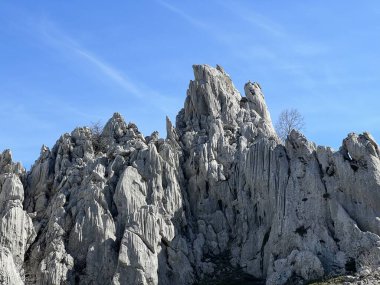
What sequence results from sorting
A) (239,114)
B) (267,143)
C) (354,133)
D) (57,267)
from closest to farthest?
1. (57,267)
2. (354,133)
3. (267,143)
4. (239,114)

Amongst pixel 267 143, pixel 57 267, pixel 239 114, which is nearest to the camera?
pixel 57 267

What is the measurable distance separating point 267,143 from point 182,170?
1258 cm

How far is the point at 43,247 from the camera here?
294 feet

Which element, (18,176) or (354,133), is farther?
(18,176)

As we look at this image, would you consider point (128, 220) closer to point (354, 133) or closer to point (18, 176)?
point (18, 176)

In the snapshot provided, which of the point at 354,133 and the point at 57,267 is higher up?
the point at 354,133

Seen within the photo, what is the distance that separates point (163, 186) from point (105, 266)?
14.9m

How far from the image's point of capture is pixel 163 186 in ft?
319

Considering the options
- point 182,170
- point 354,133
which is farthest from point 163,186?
point 354,133

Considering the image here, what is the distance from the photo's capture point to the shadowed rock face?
Result: 3366 inches

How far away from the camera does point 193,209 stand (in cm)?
9881

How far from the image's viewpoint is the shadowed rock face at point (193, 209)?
85500 millimetres

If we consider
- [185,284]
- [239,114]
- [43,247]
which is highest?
[239,114]

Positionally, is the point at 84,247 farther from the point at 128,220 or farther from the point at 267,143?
the point at 267,143
